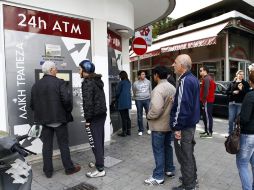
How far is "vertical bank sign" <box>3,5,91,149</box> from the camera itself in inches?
201

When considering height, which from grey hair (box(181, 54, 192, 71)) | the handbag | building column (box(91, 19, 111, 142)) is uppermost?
building column (box(91, 19, 111, 142))

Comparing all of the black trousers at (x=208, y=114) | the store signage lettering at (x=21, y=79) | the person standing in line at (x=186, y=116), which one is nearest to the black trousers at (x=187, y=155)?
the person standing in line at (x=186, y=116)

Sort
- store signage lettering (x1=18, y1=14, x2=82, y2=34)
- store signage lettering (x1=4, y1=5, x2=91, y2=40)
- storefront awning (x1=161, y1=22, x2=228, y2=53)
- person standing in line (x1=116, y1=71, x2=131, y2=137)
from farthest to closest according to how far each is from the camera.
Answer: storefront awning (x1=161, y1=22, x2=228, y2=53) → person standing in line (x1=116, y1=71, x2=131, y2=137) → store signage lettering (x1=18, y1=14, x2=82, y2=34) → store signage lettering (x1=4, y1=5, x2=91, y2=40)

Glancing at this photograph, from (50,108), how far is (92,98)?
2.41ft

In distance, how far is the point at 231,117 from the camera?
683 cm

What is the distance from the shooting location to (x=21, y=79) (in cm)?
522

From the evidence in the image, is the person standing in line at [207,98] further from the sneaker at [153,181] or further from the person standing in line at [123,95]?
the sneaker at [153,181]

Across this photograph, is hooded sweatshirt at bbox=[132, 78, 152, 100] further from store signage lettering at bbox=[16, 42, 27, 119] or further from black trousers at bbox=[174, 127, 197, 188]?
black trousers at bbox=[174, 127, 197, 188]

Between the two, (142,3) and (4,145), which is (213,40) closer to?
(142,3)

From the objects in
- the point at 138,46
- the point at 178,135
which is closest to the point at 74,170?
the point at 178,135

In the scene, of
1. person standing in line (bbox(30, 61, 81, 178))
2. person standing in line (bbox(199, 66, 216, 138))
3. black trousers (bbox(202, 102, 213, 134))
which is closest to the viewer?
person standing in line (bbox(30, 61, 81, 178))

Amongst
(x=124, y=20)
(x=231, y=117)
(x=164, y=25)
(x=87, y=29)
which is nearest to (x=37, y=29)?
(x=87, y=29)

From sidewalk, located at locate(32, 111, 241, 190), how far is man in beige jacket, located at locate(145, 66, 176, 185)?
10.1 inches

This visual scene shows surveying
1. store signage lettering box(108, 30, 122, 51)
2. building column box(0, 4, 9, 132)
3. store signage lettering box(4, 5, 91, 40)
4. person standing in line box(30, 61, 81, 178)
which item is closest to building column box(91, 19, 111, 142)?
store signage lettering box(4, 5, 91, 40)
